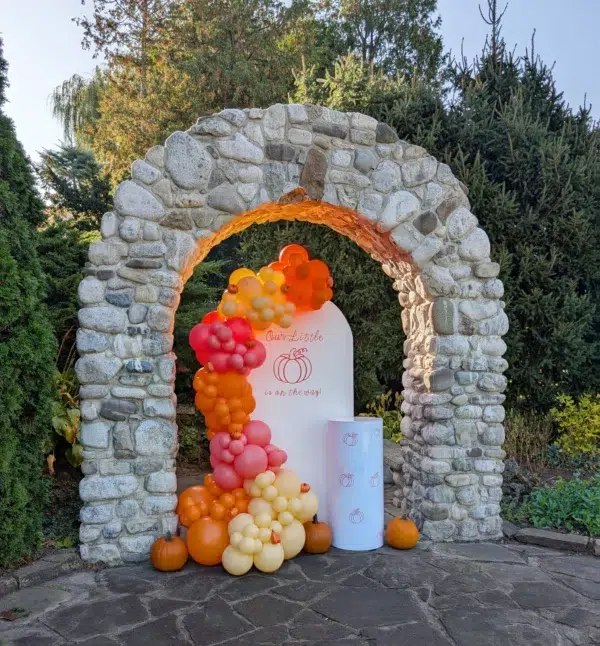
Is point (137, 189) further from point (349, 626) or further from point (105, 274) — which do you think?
point (349, 626)

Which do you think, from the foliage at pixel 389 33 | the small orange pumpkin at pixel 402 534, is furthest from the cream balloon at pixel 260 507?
the foliage at pixel 389 33

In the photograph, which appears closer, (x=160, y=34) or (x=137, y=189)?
(x=137, y=189)

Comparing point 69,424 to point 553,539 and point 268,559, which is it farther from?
point 553,539

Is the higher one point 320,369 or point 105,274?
point 105,274

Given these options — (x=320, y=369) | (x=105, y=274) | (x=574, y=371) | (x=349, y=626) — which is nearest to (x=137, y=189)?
(x=105, y=274)

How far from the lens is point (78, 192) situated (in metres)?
10.2

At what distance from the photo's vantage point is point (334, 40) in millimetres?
15500

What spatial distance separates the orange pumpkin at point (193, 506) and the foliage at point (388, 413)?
3337 mm

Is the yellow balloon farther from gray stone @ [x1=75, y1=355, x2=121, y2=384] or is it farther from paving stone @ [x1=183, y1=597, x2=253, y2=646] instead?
paving stone @ [x1=183, y1=597, x2=253, y2=646]

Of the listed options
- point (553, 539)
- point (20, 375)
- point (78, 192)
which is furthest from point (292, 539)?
point (78, 192)

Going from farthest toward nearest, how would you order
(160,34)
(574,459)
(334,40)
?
(334,40) → (160,34) → (574,459)

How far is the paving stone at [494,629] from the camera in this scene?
9.00ft

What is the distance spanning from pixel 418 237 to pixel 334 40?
13.3 meters

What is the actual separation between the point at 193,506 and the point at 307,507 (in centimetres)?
77
